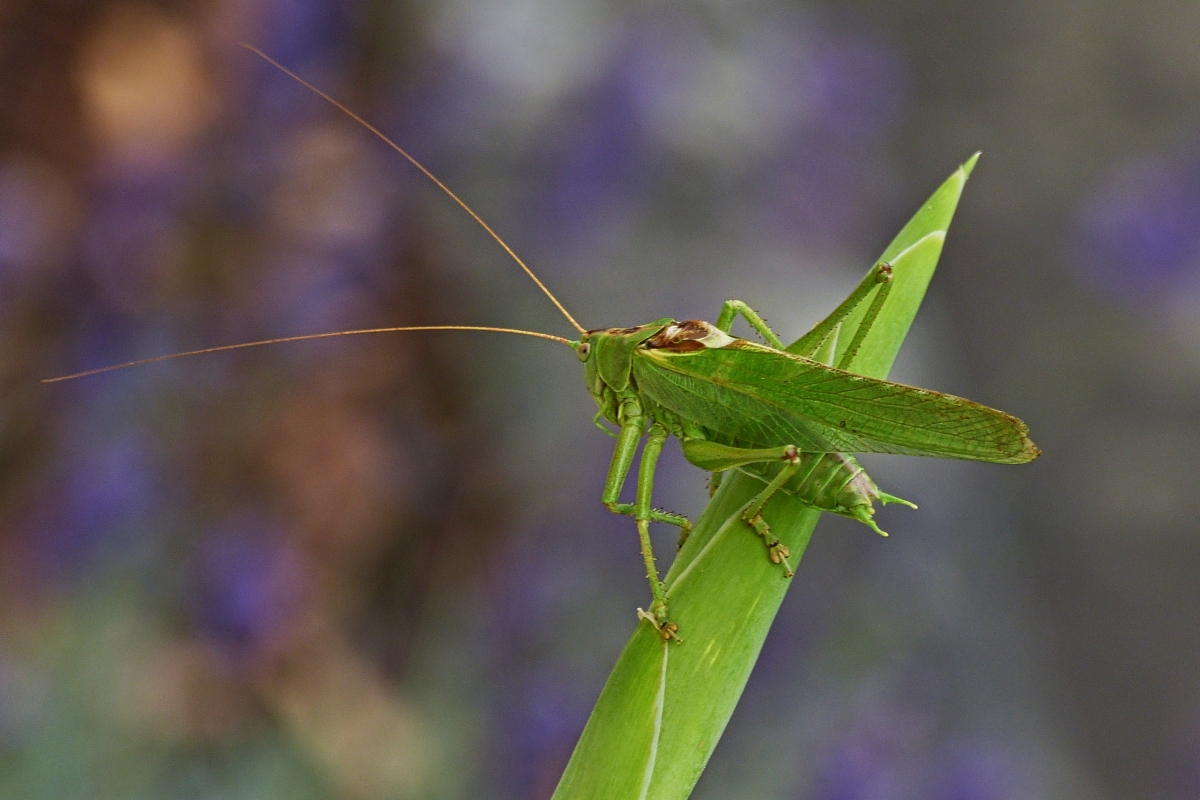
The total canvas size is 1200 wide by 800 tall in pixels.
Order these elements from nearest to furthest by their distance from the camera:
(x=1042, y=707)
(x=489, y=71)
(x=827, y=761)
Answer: (x=827, y=761)
(x=1042, y=707)
(x=489, y=71)

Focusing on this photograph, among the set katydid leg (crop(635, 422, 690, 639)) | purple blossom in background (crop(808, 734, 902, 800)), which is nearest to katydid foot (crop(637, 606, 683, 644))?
katydid leg (crop(635, 422, 690, 639))

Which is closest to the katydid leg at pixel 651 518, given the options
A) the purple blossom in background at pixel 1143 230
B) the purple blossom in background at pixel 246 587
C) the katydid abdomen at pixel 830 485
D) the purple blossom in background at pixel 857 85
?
the katydid abdomen at pixel 830 485

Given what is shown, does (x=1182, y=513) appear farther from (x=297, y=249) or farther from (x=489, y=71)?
(x=297, y=249)

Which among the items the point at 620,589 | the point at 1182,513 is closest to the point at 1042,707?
the point at 1182,513

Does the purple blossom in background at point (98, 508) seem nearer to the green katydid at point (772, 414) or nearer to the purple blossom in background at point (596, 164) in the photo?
the green katydid at point (772, 414)

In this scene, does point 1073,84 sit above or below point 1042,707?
above

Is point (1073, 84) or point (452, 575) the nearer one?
point (452, 575)

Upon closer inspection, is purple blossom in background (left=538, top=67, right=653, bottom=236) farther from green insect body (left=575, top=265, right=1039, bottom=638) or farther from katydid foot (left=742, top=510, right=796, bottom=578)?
katydid foot (left=742, top=510, right=796, bottom=578)
